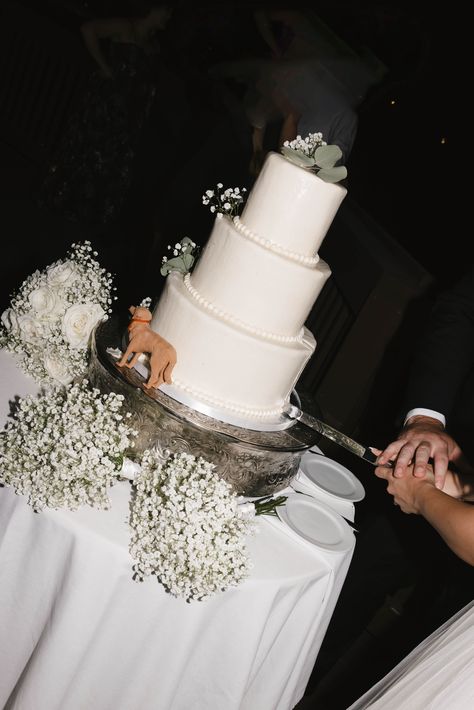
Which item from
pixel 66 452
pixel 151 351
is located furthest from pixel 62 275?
pixel 66 452

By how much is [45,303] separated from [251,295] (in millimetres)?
818

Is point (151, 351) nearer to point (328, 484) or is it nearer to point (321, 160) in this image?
point (321, 160)

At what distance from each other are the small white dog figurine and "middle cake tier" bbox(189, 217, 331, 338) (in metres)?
0.19

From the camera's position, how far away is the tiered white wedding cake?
1.89 meters

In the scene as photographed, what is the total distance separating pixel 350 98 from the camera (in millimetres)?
5332

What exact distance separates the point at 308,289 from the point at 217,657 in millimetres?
1162

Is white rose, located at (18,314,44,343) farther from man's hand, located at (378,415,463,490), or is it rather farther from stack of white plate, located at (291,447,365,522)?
man's hand, located at (378,415,463,490)

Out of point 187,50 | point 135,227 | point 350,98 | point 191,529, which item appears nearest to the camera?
point 191,529

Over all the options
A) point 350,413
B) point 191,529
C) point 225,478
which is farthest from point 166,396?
point 350,413

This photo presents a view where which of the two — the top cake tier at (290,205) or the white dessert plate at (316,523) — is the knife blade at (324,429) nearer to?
the white dessert plate at (316,523)

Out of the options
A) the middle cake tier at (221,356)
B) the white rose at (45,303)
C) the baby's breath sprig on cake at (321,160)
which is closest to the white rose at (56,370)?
the white rose at (45,303)

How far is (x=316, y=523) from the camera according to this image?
7.06ft

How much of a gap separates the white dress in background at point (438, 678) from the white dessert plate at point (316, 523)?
402mm

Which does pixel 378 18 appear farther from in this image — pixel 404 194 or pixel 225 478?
pixel 225 478
